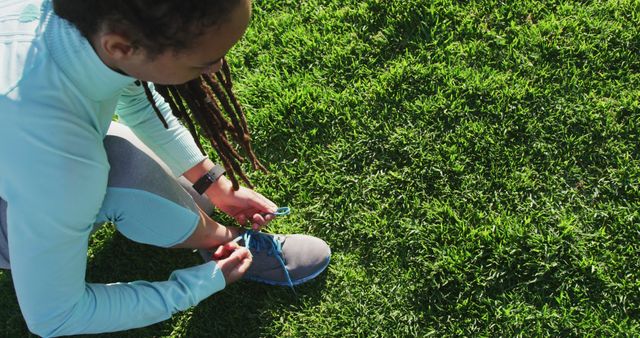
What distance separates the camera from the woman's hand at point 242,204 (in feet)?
8.32

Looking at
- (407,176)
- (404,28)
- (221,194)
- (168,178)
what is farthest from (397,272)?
(404,28)

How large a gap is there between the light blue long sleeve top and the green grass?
0.71 meters

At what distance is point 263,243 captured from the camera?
8.43 feet

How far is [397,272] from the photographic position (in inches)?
100

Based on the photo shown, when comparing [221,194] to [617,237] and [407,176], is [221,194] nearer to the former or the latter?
[407,176]

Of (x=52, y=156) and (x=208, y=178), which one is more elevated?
(x=52, y=156)

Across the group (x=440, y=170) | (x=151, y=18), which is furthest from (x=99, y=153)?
(x=440, y=170)

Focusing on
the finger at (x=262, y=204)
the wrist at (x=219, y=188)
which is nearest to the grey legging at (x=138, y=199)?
the wrist at (x=219, y=188)

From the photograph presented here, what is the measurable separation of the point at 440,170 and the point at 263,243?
32.7 inches

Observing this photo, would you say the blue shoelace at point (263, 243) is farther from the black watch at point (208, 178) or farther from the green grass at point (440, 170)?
the black watch at point (208, 178)

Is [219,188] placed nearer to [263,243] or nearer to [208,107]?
[263,243]

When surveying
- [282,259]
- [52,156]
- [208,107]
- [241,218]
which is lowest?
[282,259]

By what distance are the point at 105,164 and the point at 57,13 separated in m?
0.47

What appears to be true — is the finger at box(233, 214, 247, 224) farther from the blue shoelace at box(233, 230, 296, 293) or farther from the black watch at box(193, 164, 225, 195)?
the black watch at box(193, 164, 225, 195)
